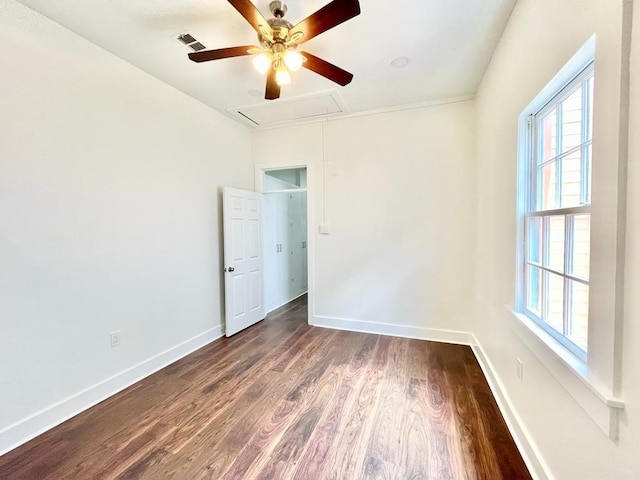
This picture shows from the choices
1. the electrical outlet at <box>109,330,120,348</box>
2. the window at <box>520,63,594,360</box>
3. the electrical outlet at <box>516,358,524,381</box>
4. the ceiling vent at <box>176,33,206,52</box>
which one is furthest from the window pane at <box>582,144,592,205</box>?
the electrical outlet at <box>109,330,120,348</box>

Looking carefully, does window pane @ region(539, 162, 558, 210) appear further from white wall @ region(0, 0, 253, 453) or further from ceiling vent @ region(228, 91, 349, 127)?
white wall @ region(0, 0, 253, 453)

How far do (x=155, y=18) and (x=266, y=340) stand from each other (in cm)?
314

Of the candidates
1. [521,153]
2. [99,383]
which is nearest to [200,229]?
[99,383]

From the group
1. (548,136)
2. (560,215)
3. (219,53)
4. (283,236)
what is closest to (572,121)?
(548,136)

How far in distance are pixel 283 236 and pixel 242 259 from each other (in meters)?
1.39

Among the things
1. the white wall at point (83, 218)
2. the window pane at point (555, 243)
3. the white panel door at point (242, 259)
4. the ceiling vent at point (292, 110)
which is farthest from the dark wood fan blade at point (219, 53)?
the window pane at point (555, 243)

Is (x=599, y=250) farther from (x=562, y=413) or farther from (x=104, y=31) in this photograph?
(x=104, y=31)

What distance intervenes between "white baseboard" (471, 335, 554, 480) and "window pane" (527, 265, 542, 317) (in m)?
0.70

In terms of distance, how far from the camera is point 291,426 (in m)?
1.92

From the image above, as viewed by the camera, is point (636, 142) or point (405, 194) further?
point (405, 194)

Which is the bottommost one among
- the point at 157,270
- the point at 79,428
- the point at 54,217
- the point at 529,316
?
the point at 79,428

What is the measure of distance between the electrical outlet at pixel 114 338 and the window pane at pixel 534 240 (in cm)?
320

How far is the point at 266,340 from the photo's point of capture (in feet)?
11.0

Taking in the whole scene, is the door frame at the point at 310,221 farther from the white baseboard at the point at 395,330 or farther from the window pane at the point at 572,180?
the window pane at the point at 572,180
